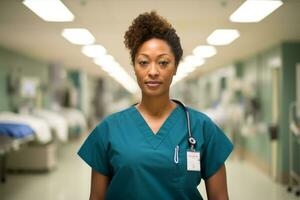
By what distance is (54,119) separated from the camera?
640 centimetres

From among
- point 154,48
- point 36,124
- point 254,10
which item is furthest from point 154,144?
point 36,124

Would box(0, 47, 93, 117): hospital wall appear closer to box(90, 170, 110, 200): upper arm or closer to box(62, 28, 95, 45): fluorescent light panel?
box(62, 28, 95, 45): fluorescent light panel

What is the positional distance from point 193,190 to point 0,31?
4.01 metres

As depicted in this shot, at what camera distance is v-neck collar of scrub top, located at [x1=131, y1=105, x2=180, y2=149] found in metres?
1.31

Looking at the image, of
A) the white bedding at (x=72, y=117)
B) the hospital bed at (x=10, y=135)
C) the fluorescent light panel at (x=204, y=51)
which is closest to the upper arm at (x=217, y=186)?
the hospital bed at (x=10, y=135)

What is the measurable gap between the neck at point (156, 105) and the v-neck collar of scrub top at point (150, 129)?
21 mm

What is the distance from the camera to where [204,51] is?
5934mm

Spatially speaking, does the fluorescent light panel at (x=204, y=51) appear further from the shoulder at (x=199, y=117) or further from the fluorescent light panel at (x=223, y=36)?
the shoulder at (x=199, y=117)

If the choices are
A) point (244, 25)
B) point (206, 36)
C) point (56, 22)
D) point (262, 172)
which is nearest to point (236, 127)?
point (262, 172)

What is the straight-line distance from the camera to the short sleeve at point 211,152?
133cm

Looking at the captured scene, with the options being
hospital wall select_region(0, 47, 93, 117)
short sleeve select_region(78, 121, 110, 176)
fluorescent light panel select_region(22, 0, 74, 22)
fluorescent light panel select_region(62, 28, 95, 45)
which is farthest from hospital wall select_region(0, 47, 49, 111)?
short sleeve select_region(78, 121, 110, 176)

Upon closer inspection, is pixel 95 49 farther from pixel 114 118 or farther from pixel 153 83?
pixel 153 83

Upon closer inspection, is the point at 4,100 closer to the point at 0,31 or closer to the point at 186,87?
the point at 0,31

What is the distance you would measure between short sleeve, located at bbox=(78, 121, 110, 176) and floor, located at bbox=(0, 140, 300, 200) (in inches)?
123
